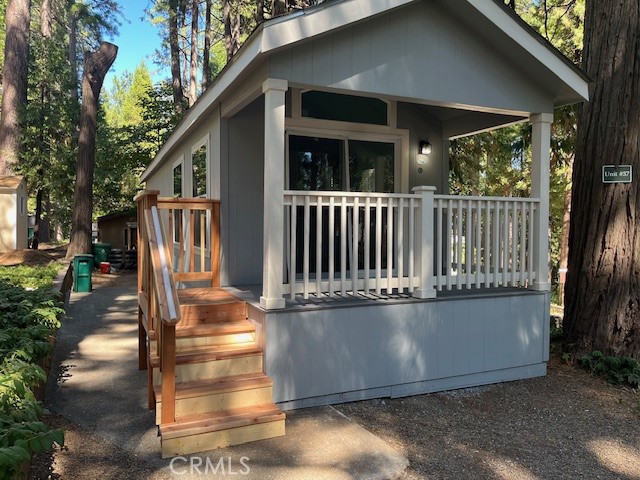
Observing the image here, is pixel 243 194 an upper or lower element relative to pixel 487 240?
upper

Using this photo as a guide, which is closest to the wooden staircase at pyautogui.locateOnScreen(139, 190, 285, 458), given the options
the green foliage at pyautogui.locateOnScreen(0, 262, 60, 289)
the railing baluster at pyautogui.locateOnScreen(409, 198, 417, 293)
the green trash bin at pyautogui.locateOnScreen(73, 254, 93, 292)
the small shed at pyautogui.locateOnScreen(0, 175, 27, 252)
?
the railing baluster at pyautogui.locateOnScreen(409, 198, 417, 293)

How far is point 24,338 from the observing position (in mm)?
3461

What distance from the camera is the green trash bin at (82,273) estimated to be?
→ 32.3 ft

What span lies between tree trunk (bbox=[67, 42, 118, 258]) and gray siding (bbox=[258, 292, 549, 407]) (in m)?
11.7

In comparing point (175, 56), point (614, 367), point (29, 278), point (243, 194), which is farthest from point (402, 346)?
point (175, 56)

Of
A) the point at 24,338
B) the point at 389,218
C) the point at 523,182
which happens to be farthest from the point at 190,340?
the point at 523,182

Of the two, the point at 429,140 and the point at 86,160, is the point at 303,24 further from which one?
the point at 86,160

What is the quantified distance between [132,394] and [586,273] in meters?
4.54

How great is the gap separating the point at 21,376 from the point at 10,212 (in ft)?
45.8

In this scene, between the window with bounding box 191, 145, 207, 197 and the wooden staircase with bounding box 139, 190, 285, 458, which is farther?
the window with bounding box 191, 145, 207, 197

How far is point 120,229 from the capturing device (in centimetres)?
1845

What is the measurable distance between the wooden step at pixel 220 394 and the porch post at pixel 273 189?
573 mm

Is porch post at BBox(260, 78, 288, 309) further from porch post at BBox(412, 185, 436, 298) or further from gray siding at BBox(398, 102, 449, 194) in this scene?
gray siding at BBox(398, 102, 449, 194)

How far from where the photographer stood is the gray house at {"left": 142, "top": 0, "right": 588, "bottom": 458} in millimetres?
3768
